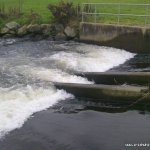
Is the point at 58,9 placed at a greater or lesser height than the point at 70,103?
greater

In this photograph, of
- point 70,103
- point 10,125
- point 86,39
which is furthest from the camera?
point 86,39

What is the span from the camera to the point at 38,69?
16.6 meters

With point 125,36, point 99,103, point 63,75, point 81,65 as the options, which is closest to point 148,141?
point 99,103

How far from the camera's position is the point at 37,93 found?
13.6m

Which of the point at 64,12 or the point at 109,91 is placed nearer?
the point at 109,91

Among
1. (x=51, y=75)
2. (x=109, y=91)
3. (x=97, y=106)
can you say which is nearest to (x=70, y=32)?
(x=51, y=75)

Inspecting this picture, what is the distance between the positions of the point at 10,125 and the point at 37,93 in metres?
2.76

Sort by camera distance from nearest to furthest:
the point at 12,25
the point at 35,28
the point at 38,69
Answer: the point at 38,69 < the point at 35,28 < the point at 12,25

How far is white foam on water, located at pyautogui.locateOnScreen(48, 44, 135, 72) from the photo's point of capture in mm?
17344

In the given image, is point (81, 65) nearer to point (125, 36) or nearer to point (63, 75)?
point (63, 75)

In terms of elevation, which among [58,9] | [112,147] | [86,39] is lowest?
[112,147]

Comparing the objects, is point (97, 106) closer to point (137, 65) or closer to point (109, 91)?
point (109, 91)

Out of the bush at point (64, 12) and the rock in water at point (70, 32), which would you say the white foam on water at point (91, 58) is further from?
the bush at point (64, 12)

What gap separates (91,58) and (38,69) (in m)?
3.27
